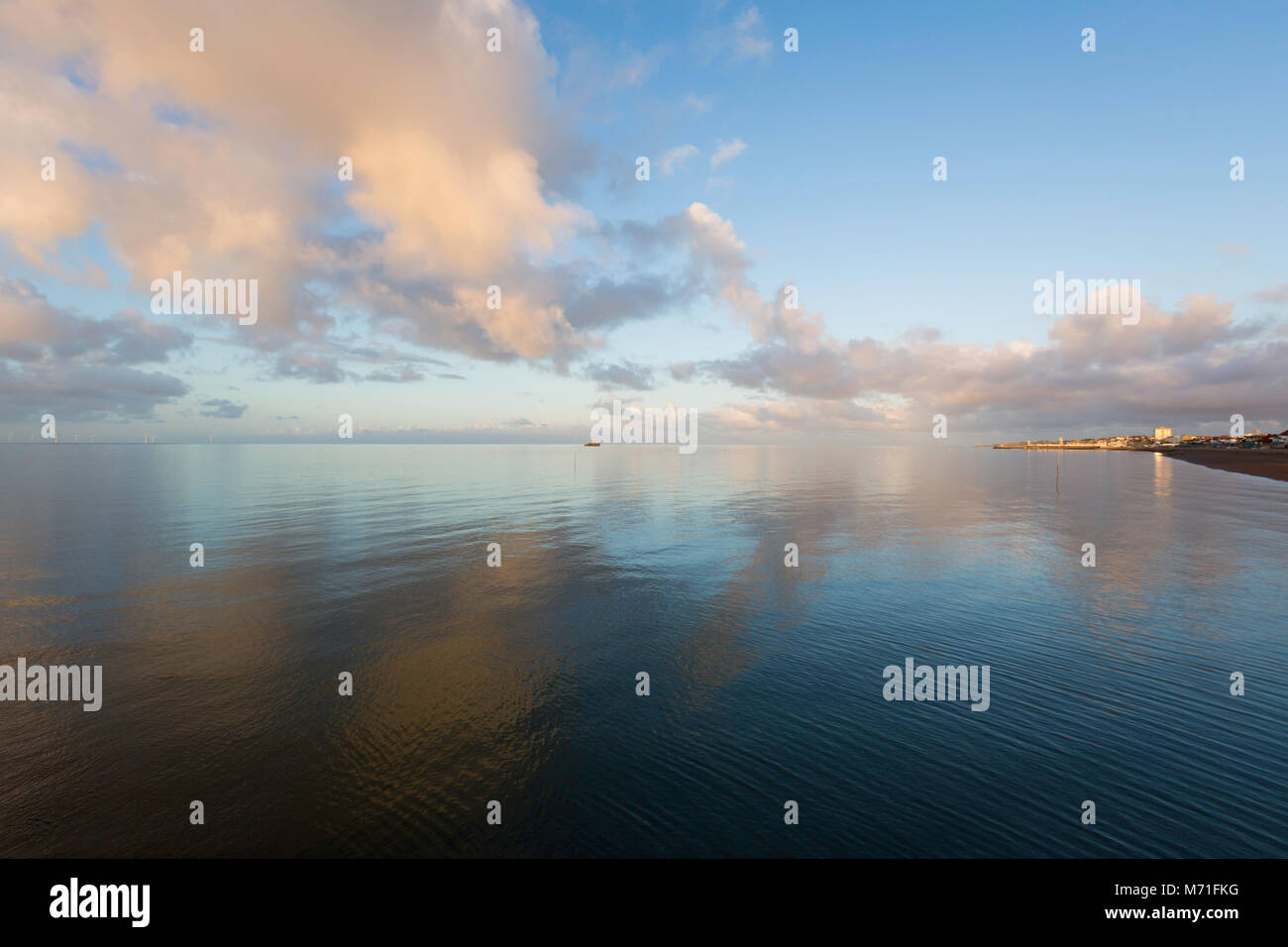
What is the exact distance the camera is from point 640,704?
21891mm

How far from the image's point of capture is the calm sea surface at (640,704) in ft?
48.8

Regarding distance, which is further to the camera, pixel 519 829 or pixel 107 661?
pixel 107 661

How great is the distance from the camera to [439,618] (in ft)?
105

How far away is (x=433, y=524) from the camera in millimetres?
67312

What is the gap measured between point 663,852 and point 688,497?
88494mm

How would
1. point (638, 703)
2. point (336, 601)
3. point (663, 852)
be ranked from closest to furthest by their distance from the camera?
point (663, 852), point (638, 703), point (336, 601)

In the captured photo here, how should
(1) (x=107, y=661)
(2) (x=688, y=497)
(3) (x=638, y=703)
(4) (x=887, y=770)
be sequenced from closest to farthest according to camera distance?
(4) (x=887, y=770) < (3) (x=638, y=703) < (1) (x=107, y=661) < (2) (x=688, y=497)

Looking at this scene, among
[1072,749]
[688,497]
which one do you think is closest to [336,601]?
[1072,749]

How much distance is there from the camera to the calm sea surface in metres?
14.9

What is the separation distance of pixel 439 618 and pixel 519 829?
19511 mm

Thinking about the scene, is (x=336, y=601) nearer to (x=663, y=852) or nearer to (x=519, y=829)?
(x=519, y=829)

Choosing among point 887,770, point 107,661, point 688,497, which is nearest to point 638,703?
point 887,770
